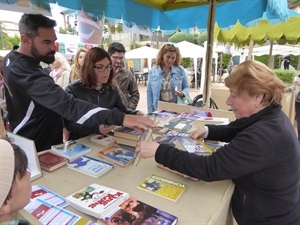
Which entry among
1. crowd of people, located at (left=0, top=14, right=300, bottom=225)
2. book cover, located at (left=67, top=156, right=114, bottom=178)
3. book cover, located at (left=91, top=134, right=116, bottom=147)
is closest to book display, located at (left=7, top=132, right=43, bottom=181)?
book cover, located at (left=67, top=156, right=114, bottom=178)

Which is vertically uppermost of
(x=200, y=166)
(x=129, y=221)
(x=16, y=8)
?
(x=16, y=8)

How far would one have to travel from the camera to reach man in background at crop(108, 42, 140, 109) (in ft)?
9.25

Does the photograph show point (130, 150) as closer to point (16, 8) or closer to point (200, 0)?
point (16, 8)

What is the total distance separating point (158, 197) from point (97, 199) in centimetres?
26

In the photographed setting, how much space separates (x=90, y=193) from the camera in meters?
0.97

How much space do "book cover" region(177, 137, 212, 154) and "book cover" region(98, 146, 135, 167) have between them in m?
0.31

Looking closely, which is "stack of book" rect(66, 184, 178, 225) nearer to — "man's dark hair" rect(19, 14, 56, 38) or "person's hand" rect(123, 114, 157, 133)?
"person's hand" rect(123, 114, 157, 133)

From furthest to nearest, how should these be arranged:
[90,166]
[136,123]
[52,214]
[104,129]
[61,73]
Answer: [61,73]
[104,129]
[136,123]
[90,166]
[52,214]

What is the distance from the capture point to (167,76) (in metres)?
3.20

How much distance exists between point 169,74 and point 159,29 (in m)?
0.70

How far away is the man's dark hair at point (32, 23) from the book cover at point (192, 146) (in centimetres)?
114

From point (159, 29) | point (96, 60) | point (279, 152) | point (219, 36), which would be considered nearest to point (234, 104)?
point (279, 152)

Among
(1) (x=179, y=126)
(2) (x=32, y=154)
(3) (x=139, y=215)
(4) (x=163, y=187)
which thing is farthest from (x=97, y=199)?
(1) (x=179, y=126)

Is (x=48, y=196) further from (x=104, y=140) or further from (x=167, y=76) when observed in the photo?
(x=167, y=76)
